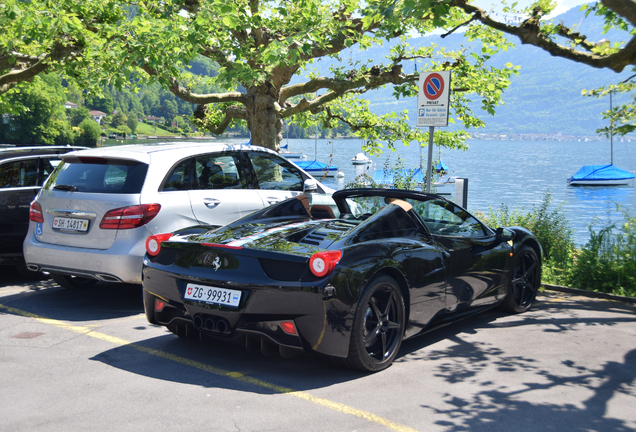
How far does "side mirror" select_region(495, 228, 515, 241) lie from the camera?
20.4 feet

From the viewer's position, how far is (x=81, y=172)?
6457 mm

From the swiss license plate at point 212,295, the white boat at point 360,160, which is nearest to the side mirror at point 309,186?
the swiss license plate at point 212,295

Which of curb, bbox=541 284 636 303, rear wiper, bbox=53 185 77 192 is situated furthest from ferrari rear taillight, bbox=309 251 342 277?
curb, bbox=541 284 636 303

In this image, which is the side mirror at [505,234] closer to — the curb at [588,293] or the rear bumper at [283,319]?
the curb at [588,293]

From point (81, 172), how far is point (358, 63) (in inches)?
380

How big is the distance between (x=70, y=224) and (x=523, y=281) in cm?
507

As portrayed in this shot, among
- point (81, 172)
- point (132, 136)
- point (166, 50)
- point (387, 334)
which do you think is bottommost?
point (387, 334)

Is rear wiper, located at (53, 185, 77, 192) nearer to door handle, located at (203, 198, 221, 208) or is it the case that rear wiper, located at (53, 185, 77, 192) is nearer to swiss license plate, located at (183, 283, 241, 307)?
door handle, located at (203, 198, 221, 208)

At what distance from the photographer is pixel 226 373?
450cm

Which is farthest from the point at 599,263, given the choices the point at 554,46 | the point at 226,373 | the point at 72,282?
the point at 72,282

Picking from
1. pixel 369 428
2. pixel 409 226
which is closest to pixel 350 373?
pixel 369 428

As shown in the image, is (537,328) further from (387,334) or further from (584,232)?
(584,232)

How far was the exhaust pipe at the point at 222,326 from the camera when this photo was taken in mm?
4316

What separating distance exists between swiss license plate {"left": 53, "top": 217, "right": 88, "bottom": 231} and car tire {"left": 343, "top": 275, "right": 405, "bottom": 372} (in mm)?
3354
